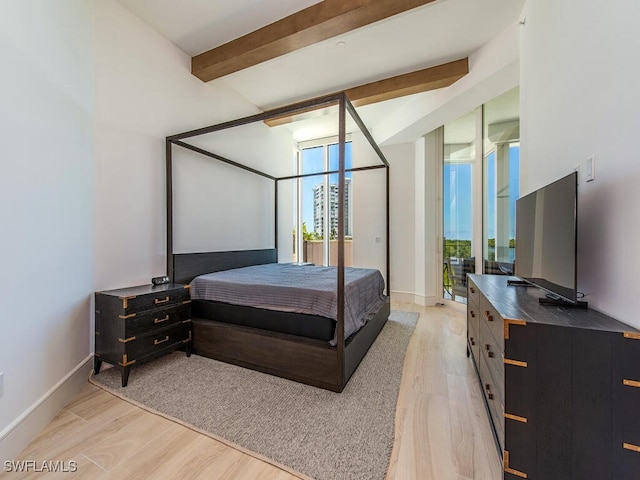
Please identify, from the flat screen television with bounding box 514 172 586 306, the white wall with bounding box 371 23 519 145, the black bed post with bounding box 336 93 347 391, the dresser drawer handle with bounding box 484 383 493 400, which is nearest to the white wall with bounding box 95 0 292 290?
the black bed post with bounding box 336 93 347 391

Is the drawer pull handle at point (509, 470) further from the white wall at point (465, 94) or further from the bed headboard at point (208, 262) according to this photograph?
the white wall at point (465, 94)

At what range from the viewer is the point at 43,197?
5.36ft

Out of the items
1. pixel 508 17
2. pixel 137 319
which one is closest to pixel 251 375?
pixel 137 319

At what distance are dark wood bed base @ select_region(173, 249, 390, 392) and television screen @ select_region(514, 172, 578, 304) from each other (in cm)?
136

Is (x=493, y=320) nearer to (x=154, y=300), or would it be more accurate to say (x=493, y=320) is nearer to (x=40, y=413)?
(x=154, y=300)

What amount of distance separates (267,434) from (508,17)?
390cm

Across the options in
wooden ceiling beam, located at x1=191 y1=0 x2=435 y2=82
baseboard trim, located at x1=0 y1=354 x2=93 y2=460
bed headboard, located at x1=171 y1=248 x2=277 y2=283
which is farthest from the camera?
bed headboard, located at x1=171 y1=248 x2=277 y2=283

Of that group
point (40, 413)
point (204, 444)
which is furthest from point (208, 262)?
point (204, 444)

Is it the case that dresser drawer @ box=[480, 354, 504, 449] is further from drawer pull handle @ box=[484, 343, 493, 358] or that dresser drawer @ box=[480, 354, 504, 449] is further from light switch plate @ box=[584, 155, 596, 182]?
light switch plate @ box=[584, 155, 596, 182]

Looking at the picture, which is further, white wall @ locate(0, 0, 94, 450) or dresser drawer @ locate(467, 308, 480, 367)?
dresser drawer @ locate(467, 308, 480, 367)

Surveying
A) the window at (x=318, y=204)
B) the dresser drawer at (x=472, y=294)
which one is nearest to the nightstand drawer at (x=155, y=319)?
the dresser drawer at (x=472, y=294)

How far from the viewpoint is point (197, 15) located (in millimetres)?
2488

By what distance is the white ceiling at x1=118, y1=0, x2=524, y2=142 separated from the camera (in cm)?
237

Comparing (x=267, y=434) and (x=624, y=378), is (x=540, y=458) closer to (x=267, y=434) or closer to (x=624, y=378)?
(x=624, y=378)
